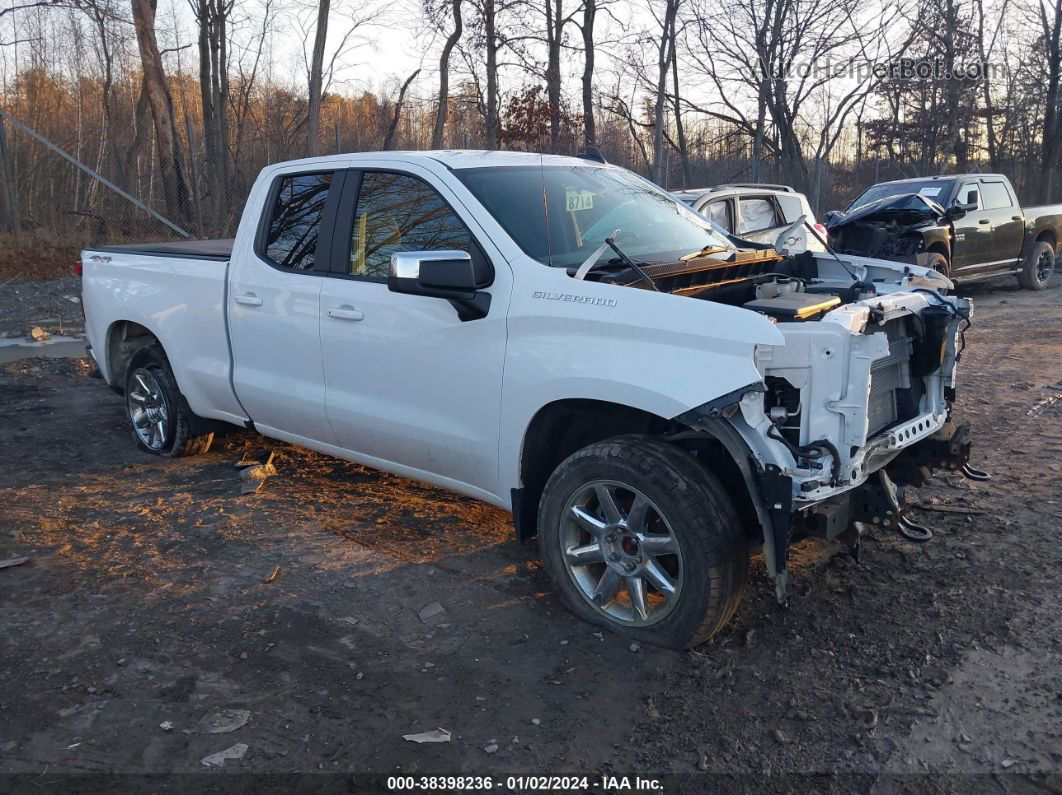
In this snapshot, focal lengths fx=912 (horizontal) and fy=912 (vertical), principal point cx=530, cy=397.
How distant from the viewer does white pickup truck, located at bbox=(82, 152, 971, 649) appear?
10.9 ft

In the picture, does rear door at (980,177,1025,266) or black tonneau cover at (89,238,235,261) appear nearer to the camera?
black tonneau cover at (89,238,235,261)

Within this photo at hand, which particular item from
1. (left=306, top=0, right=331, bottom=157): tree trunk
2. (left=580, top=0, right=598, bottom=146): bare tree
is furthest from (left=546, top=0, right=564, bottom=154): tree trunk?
(left=306, top=0, right=331, bottom=157): tree trunk

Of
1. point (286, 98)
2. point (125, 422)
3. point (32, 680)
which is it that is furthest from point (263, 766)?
point (286, 98)

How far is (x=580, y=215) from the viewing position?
4.47m

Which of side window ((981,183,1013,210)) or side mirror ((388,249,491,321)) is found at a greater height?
side window ((981,183,1013,210))

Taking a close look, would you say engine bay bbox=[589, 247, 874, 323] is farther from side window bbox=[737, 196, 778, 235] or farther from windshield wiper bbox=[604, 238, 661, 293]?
side window bbox=[737, 196, 778, 235]

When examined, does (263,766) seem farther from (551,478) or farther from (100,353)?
(100,353)

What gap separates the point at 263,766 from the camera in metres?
2.94

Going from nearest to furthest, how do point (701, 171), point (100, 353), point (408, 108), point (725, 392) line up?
point (725, 392) < point (100, 353) < point (408, 108) < point (701, 171)

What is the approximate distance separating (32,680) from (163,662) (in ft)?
1.52

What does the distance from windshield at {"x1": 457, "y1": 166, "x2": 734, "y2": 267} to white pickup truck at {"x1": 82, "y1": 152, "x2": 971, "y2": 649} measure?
0.06 ft

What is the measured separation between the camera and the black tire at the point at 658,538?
11.1 ft

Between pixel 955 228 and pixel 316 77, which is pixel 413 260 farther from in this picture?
pixel 316 77

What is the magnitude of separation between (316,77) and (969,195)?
12424 millimetres
